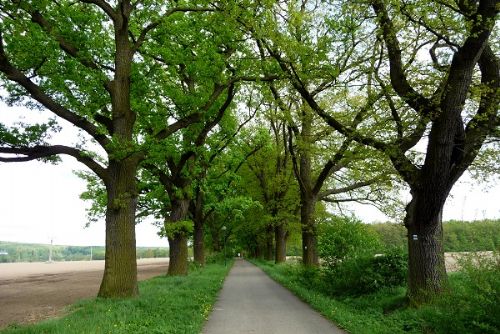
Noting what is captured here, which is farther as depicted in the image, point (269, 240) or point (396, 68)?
point (269, 240)

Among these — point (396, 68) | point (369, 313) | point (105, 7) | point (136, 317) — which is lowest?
point (369, 313)

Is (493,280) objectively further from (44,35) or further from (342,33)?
(44,35)

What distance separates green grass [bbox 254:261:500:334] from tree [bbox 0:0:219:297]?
636 cm

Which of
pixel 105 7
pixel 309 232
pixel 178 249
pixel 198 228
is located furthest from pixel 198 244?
pixel 105 7

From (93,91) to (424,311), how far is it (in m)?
12.4

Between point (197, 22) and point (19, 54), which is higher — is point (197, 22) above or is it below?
above

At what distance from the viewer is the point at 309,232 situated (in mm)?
22594

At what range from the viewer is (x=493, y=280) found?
21.9 ft

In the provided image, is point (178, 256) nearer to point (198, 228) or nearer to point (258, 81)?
point (198, 228)

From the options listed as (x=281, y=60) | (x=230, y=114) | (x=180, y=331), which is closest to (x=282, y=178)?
(x=230, y=114)

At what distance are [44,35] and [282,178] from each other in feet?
81.1

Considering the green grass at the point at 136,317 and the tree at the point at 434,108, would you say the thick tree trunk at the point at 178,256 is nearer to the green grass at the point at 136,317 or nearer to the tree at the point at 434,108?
the green grass at the point at 136,317

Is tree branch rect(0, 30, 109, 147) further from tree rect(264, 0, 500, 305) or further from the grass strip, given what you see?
the grass strip

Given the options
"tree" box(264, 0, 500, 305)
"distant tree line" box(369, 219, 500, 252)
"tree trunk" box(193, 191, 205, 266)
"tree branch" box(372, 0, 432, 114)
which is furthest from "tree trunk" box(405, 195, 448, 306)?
"tree trunk" box(193, 191, 205, 266)
